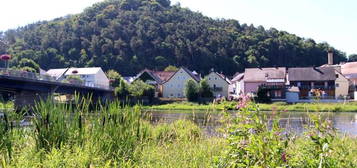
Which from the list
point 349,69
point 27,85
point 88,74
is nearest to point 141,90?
point 27,85

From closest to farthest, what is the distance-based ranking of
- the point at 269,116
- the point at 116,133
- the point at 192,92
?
1. the point at 269,116
2. the point at 116,133
3. the point at 192,92

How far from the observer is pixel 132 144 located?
6289mm

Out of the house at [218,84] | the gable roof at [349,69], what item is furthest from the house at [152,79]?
the gable roof at [349,69]

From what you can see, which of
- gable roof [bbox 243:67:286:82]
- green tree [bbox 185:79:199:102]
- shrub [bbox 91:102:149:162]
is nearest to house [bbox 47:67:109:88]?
green tree [bbox 185:79:199:102]

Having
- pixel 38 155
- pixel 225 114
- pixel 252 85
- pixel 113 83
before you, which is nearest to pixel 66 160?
pixel 38 155

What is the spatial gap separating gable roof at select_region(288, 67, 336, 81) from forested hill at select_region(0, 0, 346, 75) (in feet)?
162

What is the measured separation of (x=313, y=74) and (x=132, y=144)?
70.3 metres

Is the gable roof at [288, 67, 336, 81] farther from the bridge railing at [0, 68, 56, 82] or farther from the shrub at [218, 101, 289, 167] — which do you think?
the shrub at [218, 101, 289, 167]

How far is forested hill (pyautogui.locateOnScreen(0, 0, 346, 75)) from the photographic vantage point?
392 ft

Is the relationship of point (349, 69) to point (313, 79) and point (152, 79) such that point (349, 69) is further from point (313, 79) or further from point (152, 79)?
point (152, 79)

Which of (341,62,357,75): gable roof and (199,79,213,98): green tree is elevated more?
(341,62,357,75): gable roof

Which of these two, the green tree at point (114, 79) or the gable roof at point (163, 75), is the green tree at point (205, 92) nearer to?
the gable roof at point (163, 75)

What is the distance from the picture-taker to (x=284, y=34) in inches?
5851

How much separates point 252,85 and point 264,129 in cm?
7240
